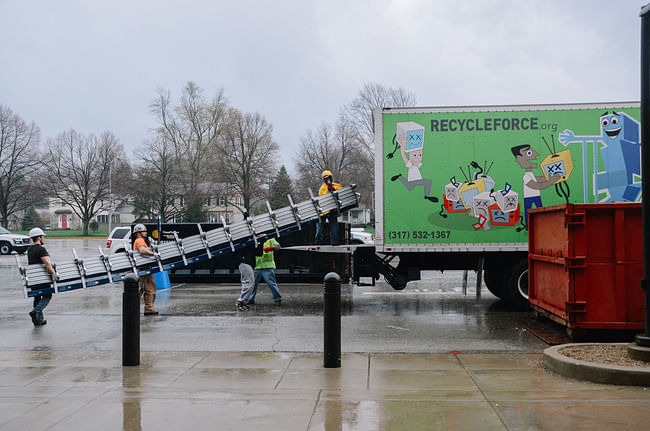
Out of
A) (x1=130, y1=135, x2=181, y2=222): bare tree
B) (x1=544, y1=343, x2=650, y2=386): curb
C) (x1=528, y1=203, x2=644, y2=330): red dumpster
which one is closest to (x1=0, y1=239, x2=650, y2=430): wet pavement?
(x1=544, y1=343, x2=650, y2=386): curb

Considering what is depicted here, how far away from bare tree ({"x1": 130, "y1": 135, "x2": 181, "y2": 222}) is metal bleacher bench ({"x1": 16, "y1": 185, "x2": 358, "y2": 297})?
152 feet

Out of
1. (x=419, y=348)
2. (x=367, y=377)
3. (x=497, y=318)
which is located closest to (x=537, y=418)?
(x=367, y=377)

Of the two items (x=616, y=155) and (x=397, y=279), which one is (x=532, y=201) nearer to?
(x=616, y=155)

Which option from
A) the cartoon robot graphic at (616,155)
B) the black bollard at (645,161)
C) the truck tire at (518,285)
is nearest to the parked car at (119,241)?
the truck tire at (518,285)

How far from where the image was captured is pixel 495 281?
41.1 ft

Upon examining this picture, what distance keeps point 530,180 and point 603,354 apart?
16.4 feet

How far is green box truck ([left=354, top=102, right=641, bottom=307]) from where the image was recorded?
450 inches

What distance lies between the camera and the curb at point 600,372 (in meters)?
6.21

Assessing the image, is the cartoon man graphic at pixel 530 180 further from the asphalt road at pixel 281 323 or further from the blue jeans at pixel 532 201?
the asphalt road at pixel 281 323

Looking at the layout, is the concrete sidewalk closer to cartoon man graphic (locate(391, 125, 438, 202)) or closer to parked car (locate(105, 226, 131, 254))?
cartoon man graphic (locate(391, 125, 438, 202))

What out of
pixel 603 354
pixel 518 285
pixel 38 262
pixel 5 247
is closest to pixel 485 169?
pixel 518 285

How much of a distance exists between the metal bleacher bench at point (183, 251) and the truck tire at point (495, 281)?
10.9 feet

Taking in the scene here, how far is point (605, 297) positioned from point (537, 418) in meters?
3.82

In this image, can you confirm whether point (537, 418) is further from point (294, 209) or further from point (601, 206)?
point (294, 209)
